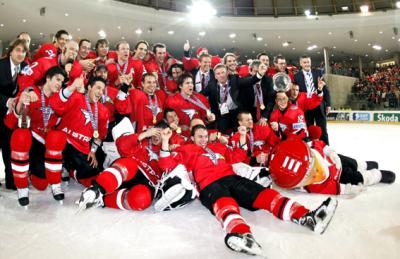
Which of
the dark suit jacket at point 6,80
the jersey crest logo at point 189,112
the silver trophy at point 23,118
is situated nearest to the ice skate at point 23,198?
the silver trophy at point 23,118

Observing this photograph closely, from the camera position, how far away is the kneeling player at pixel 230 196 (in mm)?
2199

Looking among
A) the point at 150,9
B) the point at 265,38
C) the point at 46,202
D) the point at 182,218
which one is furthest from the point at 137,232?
the point at 265,38

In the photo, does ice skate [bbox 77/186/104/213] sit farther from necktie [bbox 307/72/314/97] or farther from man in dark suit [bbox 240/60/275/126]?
necktie [bbox 307/72/314/97]

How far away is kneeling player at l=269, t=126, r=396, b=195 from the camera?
2906mm

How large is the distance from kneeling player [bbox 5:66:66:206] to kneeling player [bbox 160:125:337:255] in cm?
100

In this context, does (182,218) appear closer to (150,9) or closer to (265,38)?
(150,9)

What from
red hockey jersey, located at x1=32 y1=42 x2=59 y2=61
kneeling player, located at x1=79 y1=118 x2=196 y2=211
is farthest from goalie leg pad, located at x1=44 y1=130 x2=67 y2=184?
red hockey jersey, located at x1=32 y1=42 x2=59 y2=61

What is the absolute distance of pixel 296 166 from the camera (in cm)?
291

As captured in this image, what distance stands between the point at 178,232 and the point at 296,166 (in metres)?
1.21

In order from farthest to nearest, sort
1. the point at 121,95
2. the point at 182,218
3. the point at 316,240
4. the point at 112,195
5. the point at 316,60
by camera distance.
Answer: the point at 316,60 → the point at 121,95 → the point at 112,195 → the point at 182,218 → the point at 316,240

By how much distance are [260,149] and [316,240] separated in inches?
79.1

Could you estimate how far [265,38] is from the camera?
18344 millimetres

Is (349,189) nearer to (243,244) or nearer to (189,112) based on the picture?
(243,244)

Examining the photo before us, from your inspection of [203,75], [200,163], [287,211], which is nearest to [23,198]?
[200,163]
